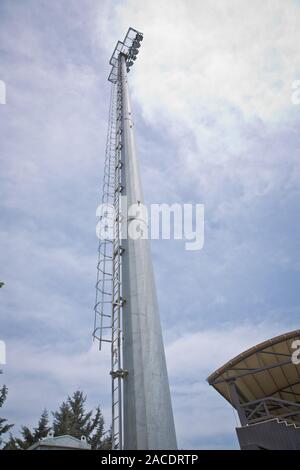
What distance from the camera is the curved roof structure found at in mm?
13835

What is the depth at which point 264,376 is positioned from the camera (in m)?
15.5

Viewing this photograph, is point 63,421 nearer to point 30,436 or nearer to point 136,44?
point 30,436

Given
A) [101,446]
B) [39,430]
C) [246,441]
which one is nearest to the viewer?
[246,441]

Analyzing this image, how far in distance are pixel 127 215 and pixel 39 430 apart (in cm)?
3088

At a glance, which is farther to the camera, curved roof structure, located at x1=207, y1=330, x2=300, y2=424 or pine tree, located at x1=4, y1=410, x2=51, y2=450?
pine tree, located at x1=4, y1=410, x2=51, y2=450

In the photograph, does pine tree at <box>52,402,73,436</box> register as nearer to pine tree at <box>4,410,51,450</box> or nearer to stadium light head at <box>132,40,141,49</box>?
pine tree at <box>4,410,51,450</box>

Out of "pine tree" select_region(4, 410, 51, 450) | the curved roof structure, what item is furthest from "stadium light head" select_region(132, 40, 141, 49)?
"pine tree" select_region(4, 410, 51, 450)

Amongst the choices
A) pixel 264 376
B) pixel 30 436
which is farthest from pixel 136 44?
pixel 30 436

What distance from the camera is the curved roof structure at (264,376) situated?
13.8 m

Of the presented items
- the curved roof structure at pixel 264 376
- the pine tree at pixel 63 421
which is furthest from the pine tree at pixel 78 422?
the curved roof structure at pixel 264 376

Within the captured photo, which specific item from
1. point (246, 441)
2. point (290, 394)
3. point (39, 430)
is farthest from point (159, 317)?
point (39, 430)
